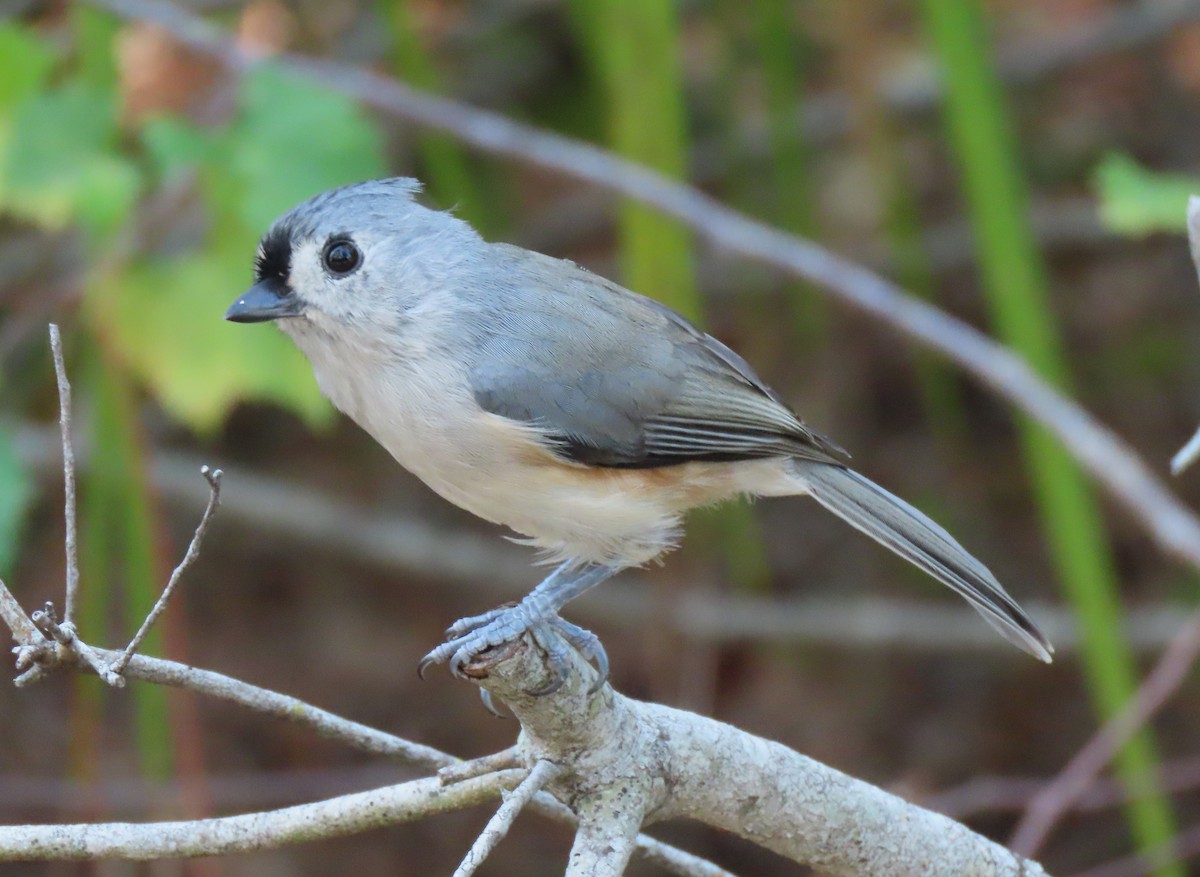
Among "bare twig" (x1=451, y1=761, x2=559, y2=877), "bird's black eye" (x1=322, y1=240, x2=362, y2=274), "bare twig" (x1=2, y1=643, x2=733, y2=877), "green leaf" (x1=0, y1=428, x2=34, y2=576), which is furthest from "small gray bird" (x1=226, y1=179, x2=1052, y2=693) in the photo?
"green leaf" (x1=0, y1=428, x2=34, y2=576)

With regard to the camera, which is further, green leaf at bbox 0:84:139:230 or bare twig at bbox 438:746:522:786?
green leaf at bbox 0:84:139:230

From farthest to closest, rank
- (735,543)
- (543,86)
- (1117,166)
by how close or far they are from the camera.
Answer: (543,86)
(735,543)
(1117,166)

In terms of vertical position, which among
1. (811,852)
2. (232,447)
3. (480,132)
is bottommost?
(811,852)

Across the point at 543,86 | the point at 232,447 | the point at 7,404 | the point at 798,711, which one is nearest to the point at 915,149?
the point at 543,86

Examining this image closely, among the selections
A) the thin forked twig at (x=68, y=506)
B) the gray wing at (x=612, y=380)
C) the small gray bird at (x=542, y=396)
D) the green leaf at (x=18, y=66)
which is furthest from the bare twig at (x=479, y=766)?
the green leaf at (x=18, y=66)

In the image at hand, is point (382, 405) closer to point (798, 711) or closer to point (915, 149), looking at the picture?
point (798, 711)

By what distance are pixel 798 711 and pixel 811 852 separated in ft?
10.7

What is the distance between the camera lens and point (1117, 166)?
2.67m

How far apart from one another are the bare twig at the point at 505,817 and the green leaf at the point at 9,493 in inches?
60.1

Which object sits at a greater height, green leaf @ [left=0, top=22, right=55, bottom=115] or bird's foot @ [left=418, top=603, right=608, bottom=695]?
green leaf @ [left=0, top=22, right=55, bottom=115]

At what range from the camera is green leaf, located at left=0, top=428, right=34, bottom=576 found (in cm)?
279

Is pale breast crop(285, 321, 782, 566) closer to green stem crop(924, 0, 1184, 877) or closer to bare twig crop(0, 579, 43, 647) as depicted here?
bare twig crop(0, 579, 43, 647)

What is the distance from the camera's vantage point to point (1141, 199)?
2.49 meters

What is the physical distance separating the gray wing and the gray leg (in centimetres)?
19
